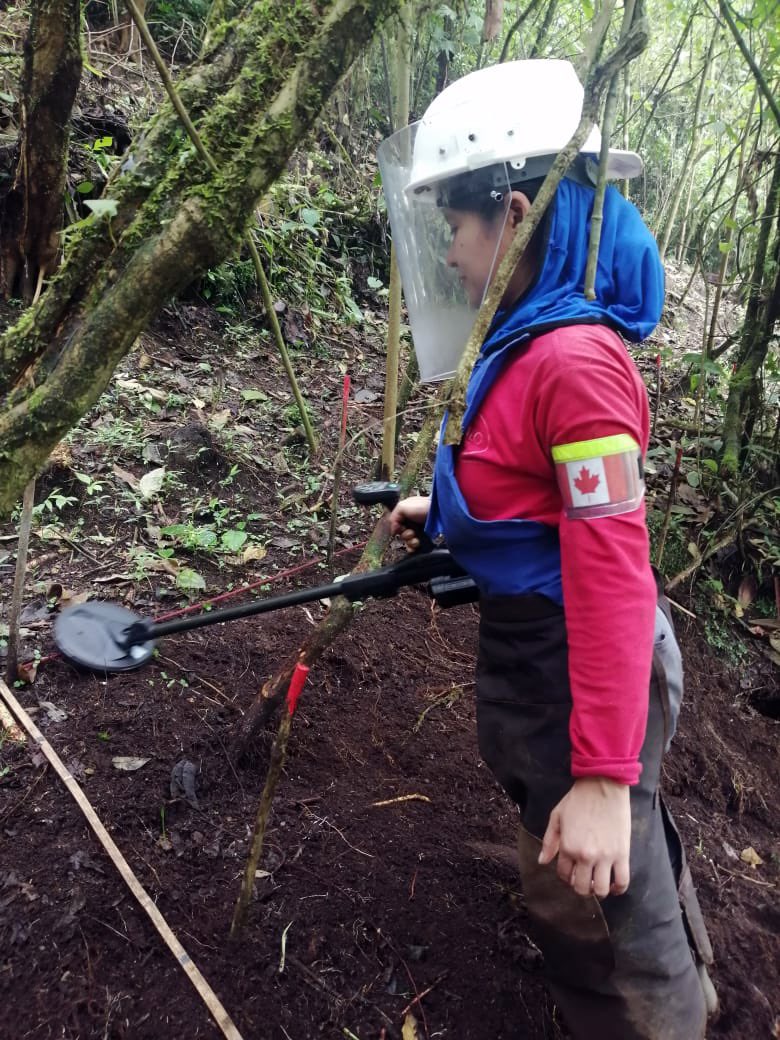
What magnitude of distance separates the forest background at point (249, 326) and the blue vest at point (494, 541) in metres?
0.50

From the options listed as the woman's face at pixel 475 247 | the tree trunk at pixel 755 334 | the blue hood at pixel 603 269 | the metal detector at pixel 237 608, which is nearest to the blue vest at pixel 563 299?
the blue hood at pixel 603 269

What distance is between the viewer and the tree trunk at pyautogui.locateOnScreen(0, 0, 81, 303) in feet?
9.59

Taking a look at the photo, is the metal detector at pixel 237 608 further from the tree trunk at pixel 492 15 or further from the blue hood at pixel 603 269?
the tree trunk at pixel 492 15

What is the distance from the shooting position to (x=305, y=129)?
52.1 inches

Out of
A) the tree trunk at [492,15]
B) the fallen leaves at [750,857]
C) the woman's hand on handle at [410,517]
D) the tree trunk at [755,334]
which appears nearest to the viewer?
the woman's hand on handle at [410,517]

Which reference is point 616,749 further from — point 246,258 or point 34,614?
point 246,258

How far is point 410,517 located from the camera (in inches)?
77.9

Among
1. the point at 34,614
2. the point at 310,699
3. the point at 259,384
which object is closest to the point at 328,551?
the point at 310,699

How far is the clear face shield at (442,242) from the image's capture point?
1.46 meters

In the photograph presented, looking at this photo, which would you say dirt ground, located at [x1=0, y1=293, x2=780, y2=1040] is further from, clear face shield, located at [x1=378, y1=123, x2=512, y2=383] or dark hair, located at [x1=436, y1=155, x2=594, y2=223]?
dark hair, located at [x1=436, y1=155, x2=594, y2=223]

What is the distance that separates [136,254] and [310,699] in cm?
177

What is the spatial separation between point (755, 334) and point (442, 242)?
2.60 metres

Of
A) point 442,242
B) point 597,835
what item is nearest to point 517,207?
point 442,242

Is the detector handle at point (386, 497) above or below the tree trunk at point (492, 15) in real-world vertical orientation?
below
